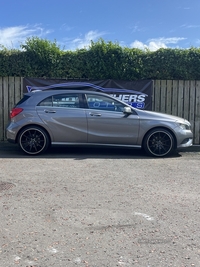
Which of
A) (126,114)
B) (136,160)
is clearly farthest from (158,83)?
(136,160)

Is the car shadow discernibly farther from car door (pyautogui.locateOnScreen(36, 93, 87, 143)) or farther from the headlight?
the headlight

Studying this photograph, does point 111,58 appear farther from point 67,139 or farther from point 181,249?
point 181,249

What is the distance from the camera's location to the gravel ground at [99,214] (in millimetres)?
3381

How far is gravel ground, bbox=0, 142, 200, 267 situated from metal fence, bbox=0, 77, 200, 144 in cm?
348

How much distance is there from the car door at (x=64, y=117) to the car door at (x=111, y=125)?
0.64 ft

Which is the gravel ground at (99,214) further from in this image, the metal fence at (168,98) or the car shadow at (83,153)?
the metal fence at (168,98)

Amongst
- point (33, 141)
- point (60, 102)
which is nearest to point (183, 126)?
point (60, 102)

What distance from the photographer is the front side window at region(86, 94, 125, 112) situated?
8383mm

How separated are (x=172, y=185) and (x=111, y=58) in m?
5.73

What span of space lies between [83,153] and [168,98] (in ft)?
11.8

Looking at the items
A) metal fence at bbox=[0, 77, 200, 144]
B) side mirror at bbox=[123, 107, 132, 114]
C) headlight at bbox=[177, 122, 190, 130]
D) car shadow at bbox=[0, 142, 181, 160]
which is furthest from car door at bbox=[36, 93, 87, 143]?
metal fence at bbox=[0, 77, 200, 144]

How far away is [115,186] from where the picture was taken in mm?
5664

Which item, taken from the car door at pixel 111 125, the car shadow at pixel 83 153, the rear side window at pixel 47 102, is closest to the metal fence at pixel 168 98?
the car shadow at pixel 83 153

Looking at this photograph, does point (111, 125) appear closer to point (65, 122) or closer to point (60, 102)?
point (65, 122)
